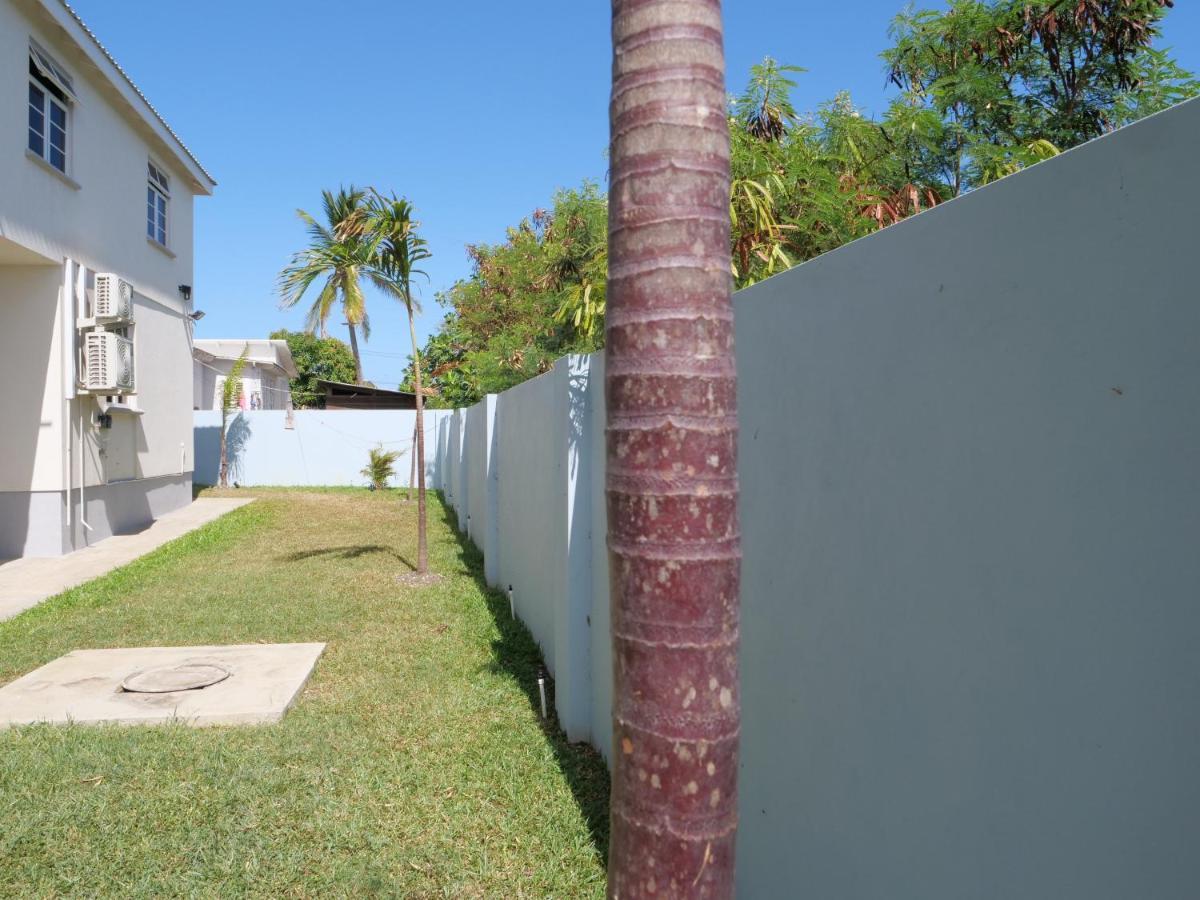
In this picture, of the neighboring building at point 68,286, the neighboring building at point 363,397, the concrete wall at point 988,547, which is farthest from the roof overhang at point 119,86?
the neighboring building at point 363,397

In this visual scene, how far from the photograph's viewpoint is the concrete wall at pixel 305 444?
24031 mm

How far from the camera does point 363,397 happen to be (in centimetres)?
3525

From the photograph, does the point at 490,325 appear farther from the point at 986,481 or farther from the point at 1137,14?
the point at 986,481

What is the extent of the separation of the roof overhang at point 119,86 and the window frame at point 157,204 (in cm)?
34

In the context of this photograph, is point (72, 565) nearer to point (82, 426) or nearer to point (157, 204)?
point (82, 426)

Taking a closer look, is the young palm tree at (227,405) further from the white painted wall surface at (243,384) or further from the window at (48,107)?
the window at (48,107)

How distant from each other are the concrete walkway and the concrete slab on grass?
2.30 metres

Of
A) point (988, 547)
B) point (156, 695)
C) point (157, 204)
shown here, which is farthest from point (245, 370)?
point (988, 547)

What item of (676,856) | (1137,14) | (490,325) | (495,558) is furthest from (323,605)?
(490,325)

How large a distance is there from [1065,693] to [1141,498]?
366 mm

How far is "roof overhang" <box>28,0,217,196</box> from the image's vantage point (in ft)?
35.4

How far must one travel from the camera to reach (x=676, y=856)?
4.79ft

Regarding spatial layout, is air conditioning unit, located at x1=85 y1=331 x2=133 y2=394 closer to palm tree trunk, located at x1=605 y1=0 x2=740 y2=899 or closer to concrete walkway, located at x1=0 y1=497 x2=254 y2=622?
concrete walkway, located at x1=0 y1=497 x2=254 y2=622

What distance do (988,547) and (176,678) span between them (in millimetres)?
5633
